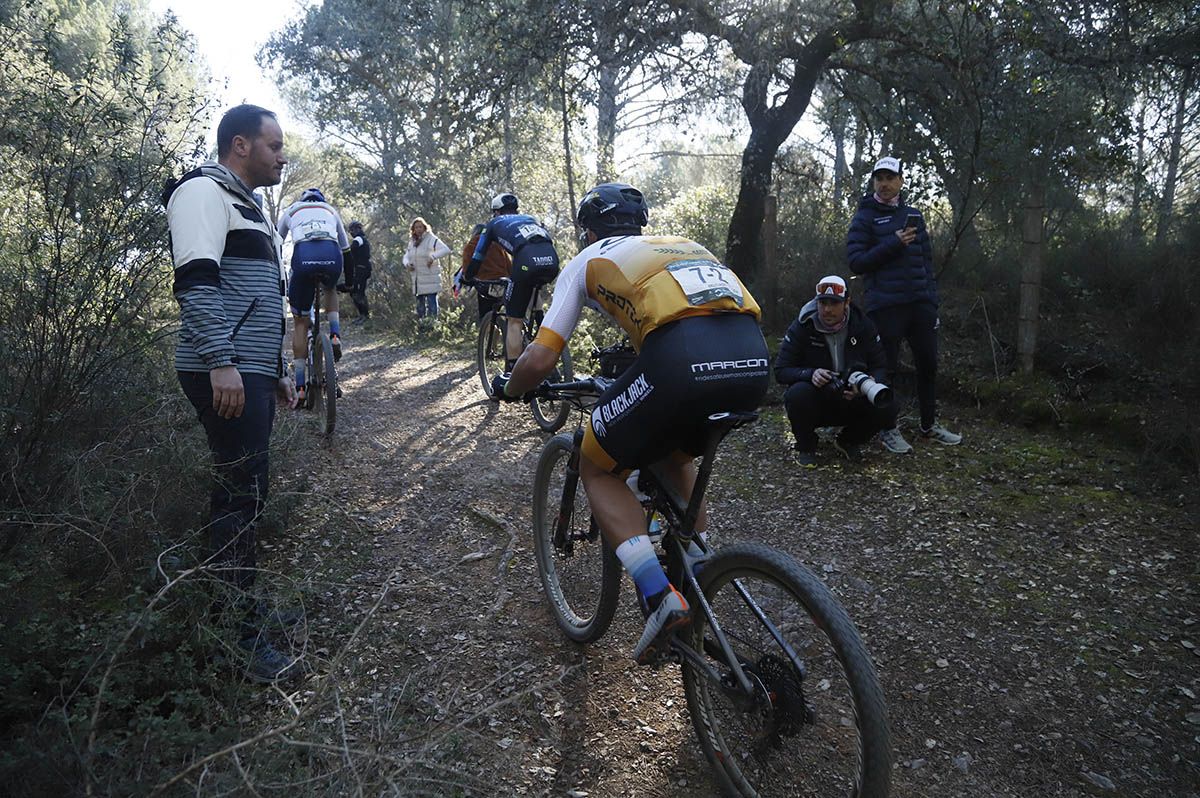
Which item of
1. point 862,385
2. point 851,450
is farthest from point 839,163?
point 862,385

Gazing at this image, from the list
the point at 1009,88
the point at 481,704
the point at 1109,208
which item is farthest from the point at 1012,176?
the point at 481,704

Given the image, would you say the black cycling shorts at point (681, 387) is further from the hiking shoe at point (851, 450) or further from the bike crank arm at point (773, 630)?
the hiking shoe at point (851, 450)

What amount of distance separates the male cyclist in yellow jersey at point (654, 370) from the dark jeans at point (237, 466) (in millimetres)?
1156

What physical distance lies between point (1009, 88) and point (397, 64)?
1742cm

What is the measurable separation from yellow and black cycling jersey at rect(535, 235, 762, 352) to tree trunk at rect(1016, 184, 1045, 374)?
507 centimetres

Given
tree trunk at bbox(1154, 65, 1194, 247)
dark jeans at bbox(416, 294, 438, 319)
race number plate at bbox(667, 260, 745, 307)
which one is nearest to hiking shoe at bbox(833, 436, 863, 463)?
race number plate at bbox(667, 260, 745, 307)

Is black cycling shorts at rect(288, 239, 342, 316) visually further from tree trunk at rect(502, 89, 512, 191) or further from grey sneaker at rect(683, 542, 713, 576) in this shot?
tree trunk at rect(502, 89, 512, 191)

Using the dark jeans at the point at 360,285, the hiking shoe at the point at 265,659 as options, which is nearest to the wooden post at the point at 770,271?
the dark jeans at the point at 360,285

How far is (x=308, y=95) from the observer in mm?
25828

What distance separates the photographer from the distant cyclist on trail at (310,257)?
6.21m

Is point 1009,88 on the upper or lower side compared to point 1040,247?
upper

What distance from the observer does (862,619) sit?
149 inches

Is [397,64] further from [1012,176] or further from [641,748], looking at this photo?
[641,748]

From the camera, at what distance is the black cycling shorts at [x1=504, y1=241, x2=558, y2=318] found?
666 cm
